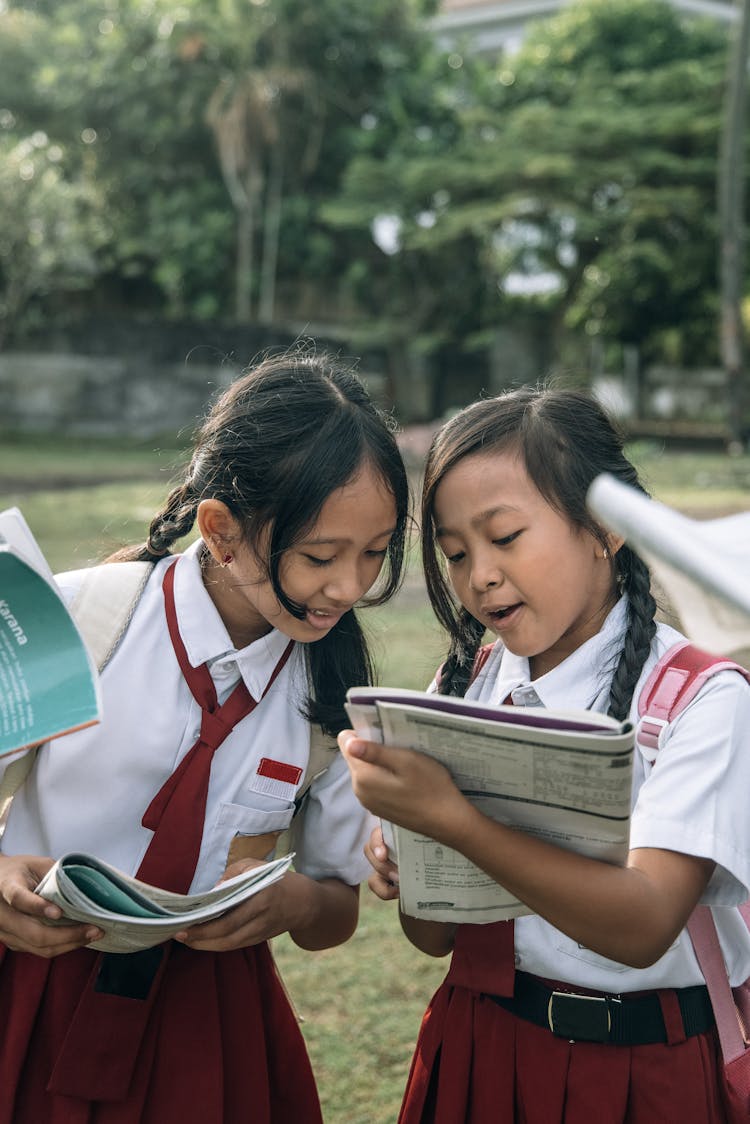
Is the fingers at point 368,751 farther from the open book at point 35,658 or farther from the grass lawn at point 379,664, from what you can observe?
the grass lawn at point 379,664

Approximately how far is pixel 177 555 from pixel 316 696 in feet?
0.91

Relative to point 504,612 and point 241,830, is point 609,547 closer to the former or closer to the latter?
point 504,612

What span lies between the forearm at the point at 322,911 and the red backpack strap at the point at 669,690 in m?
0.49

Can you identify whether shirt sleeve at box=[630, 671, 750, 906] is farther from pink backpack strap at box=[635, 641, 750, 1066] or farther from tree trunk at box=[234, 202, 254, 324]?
tree trunk at box=[234, 202, 254, 324]

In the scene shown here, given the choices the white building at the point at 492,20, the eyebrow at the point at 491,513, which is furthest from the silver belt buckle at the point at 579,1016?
the white building at the point at 492,20

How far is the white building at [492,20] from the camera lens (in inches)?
915

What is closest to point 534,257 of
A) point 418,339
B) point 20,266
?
point 418,339

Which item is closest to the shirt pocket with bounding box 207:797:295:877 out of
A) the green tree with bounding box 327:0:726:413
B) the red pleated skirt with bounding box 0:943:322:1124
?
the red pleated skirt with bounding box 0:943:322:1124

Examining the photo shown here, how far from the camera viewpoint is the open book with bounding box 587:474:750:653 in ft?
2.62

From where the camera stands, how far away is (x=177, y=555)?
1680mm

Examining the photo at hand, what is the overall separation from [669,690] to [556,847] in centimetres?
25

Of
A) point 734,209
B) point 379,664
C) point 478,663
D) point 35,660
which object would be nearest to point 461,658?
point 478,663

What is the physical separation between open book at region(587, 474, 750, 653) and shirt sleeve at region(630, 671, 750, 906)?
341 millimetres

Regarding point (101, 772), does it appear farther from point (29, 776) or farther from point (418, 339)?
point (418, 339)
